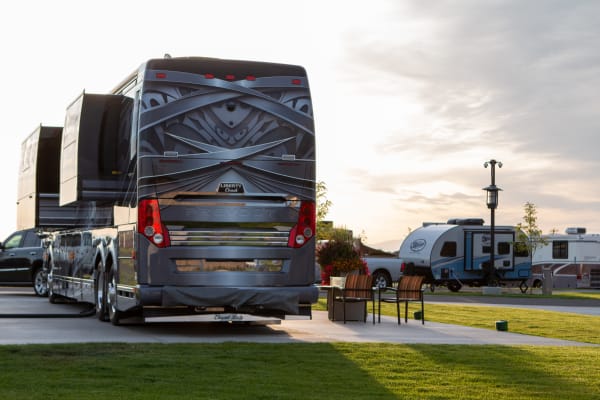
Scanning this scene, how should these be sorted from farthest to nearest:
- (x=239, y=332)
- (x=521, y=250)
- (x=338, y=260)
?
Answer: 1. (x=521, y=250)
2. (x=338, y=260)
3. (x=239, y=332)

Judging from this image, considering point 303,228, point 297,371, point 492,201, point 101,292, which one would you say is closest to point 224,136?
point 303,228

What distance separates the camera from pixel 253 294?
48.1ft

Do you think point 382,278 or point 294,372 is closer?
point 294,372

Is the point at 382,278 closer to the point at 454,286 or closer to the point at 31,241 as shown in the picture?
the point at 454,286

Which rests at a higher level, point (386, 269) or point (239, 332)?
point (386, 269)

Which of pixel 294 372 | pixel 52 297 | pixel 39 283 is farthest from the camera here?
pixel 39 283

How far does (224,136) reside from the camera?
14672mm

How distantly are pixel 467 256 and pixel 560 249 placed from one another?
886 centimetres

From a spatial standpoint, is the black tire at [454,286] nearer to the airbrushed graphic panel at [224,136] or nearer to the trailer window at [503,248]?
the trailer window at [503,248]

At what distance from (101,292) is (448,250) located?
2416 centimetres

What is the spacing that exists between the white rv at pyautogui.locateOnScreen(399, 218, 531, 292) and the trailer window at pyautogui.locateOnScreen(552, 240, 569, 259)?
20.7 ft

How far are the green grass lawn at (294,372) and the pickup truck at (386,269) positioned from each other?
26137 millimetres

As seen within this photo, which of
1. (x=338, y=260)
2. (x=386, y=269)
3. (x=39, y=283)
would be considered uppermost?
(x=338, y=260)

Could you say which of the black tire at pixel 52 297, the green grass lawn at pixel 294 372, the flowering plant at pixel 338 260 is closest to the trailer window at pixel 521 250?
the flowering plant at pixel 338 260
